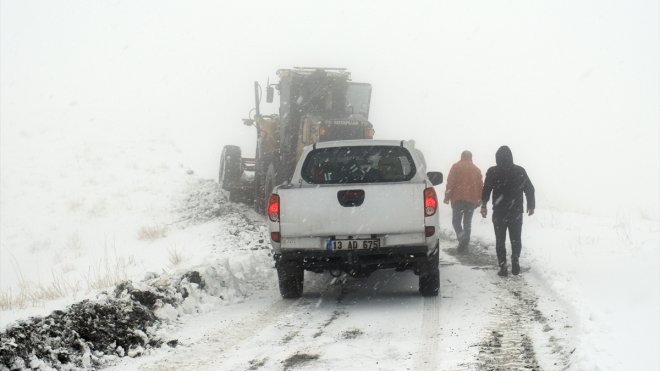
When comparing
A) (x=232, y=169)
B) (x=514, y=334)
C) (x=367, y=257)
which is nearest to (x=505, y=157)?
(x=367, y=257)

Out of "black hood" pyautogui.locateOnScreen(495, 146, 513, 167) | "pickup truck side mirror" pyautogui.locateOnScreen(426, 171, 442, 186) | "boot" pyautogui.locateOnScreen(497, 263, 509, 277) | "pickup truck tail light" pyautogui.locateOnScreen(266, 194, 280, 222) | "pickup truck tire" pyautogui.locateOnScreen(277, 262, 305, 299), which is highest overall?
"black hood" pyautogui.locateOnScreen(495, 146, 513, 167)

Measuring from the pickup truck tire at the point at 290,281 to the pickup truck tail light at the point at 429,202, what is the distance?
1.64m

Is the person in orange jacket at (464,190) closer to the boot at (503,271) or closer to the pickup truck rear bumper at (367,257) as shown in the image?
the boot at (503,271)

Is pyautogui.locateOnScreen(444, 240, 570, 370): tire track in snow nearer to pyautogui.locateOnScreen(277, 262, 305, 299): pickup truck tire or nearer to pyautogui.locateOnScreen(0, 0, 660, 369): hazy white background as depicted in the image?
pyautogui.locateOnScreen(0, 0, 660, 369): hazy white background

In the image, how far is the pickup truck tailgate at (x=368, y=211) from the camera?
780cm

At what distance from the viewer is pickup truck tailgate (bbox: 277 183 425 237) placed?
7.80 meters

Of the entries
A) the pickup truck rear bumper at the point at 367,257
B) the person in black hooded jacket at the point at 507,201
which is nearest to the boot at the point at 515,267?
the person in black hooded jacket at the point at 507,201

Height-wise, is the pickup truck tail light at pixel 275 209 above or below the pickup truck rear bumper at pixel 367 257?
above

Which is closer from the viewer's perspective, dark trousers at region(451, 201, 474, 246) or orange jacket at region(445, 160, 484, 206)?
dark trousers at region(451, 201, 474, 246)

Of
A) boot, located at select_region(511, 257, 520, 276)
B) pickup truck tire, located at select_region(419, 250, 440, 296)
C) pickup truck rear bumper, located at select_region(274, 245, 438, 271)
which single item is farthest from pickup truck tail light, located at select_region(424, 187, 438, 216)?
boot, located at select_region(511, 257, 520, 276)

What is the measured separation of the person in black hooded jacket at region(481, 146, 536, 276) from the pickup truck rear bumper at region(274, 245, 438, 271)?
2.42 meters

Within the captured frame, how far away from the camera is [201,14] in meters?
101

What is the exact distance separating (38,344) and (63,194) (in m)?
18.3

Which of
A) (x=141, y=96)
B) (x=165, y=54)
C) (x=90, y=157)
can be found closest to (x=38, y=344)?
(x=90, y=157)
